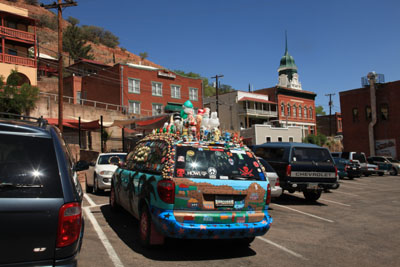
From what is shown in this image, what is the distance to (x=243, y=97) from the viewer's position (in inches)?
2019

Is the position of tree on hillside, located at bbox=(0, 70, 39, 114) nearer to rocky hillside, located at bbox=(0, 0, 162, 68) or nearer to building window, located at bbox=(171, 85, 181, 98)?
building window, located at bbox=(171, 85, 181, 98)

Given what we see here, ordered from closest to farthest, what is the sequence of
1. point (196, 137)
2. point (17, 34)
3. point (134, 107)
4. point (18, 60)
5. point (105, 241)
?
point (105, 241)
point (196, 137)
point (18, 60)
point (17, 34)
point (134, 107)

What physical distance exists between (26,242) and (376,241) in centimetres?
645

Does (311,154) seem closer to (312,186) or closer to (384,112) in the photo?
(312,186)

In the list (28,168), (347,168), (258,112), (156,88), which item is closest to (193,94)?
(156,88)

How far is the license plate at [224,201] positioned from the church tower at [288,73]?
69689 millimetres

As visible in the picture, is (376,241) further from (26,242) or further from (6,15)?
(6,15)

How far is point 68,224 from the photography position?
2.90 meters

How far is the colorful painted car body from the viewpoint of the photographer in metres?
4.95

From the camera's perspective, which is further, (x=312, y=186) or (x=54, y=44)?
(x=54, y=44)

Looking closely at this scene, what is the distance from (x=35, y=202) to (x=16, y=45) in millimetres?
35903

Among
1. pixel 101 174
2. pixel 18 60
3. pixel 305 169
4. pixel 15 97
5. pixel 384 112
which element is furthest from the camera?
pixel 384 112

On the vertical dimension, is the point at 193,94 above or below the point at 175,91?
below

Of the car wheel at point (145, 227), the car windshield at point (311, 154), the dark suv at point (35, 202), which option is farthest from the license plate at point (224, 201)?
the car windshield at point (311, 154)
